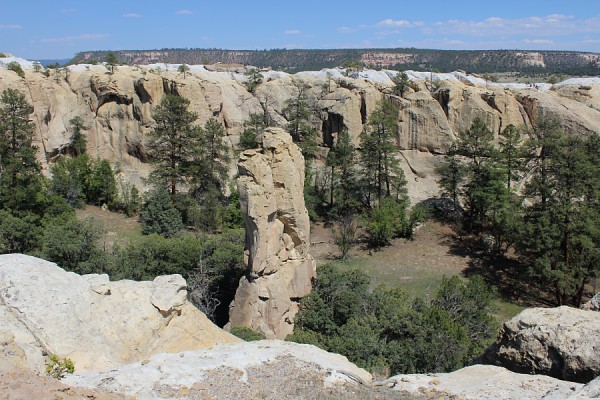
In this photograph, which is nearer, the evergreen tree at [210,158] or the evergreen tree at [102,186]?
the evergreen tree at [210,158]

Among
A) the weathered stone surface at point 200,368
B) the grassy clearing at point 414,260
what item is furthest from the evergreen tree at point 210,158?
the weathered stone surface at point 200,368

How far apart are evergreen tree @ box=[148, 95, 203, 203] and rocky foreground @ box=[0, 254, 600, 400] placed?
2209 cm

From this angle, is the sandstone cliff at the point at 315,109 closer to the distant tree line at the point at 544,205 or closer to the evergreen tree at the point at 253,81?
the evergreen tree at the point at 253,81

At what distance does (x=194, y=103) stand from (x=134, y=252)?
21.9 meters

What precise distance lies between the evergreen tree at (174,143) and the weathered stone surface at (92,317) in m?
21.6

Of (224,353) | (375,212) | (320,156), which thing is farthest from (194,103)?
(224,353)

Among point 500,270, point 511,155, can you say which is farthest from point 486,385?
point 511,155

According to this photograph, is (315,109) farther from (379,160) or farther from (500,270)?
(500,270)

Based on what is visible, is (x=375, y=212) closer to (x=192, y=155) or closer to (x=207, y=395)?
(x=192, y=155)

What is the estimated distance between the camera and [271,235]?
18.7m

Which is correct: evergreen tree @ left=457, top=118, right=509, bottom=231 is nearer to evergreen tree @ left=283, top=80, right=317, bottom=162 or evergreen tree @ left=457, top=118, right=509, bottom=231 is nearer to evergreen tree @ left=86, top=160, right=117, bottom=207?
evergreen tree @ left=283, top=80, right=317, bottom=162

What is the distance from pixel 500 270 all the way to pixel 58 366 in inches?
1047

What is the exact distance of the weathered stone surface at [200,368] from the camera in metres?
8.89

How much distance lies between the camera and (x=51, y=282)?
1127 cm
